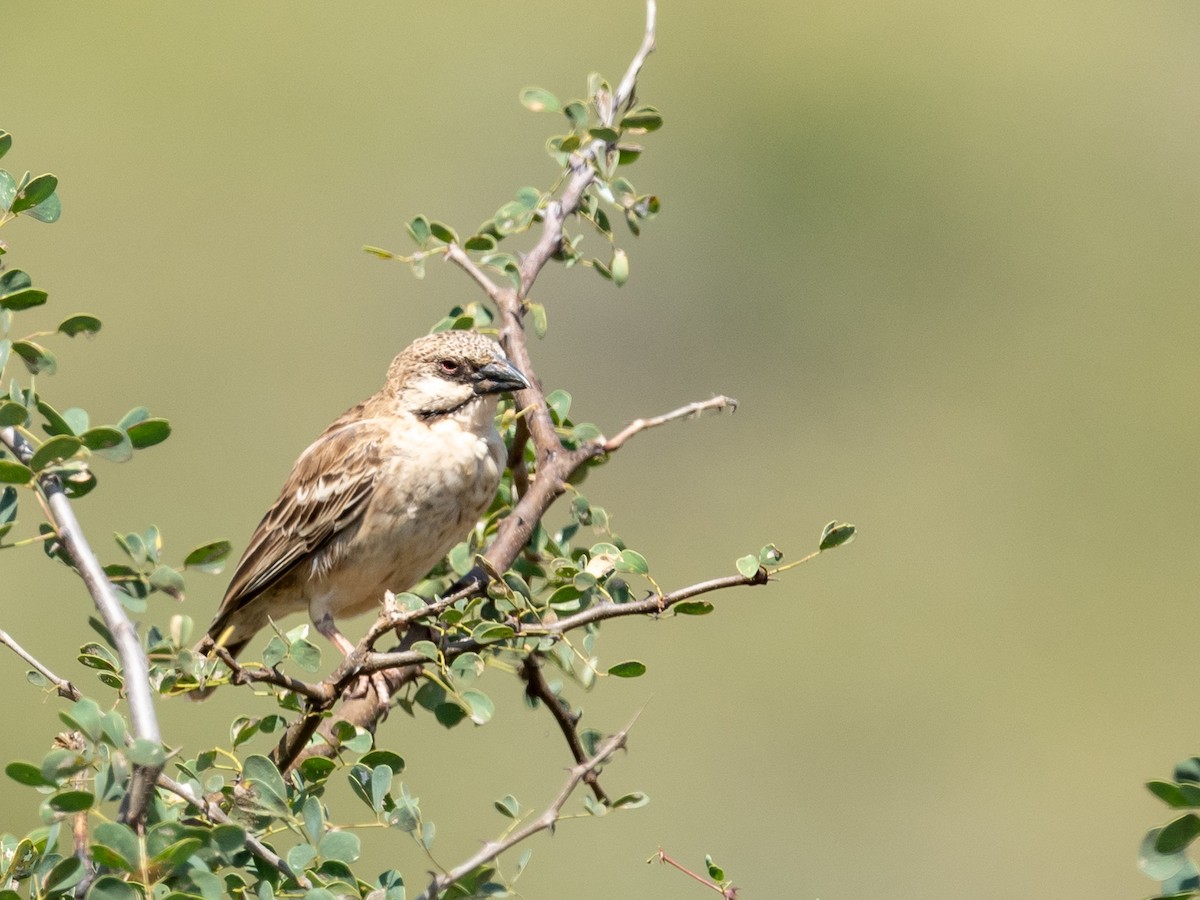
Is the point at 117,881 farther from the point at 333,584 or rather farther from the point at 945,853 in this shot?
the point at 945,853

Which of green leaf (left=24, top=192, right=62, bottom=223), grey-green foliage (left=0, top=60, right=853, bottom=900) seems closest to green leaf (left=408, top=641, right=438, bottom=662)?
grey-green foliage (left=0, top=60, right=853, bottom=900)

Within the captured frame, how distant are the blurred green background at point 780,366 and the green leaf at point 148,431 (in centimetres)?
910

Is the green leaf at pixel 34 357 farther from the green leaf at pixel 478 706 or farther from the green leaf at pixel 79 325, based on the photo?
the green leaf at pixel 478 706

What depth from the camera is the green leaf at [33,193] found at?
119 inches

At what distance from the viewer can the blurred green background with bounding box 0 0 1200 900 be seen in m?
13.1

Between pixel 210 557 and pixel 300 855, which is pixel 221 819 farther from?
pixel 210 557

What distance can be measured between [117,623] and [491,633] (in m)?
0.86

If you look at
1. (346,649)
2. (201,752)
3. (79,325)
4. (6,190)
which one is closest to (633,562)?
(201,752)

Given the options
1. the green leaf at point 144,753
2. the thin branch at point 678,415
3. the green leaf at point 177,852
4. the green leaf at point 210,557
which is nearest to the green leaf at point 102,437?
the green leaf at point 210,557

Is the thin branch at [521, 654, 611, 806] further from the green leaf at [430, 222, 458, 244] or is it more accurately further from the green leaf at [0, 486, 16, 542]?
the green leaf at [430, 222, 458, 244]

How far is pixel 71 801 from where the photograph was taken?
244 centimetres

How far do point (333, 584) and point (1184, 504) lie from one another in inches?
515

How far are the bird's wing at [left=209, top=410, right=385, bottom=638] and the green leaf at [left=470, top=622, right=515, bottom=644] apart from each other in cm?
238

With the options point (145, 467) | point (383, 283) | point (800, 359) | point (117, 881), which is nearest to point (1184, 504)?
point (800, 359)
